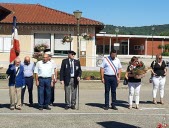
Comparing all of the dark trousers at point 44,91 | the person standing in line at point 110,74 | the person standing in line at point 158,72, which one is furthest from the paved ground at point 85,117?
the person standing in line at point 158,72

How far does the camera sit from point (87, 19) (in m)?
32.3

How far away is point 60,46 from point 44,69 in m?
18.7

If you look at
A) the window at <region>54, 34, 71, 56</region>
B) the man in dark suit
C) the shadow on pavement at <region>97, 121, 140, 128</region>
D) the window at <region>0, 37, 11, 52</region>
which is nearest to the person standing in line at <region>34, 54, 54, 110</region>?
the man in dark suit

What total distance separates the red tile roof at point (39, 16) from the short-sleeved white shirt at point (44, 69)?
56.8 feet

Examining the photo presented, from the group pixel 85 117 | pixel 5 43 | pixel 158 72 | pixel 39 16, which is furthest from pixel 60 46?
pixel 85 117

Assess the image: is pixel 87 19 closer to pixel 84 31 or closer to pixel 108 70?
→ pixel 84 31

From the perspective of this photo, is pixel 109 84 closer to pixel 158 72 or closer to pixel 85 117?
pixel 85 117

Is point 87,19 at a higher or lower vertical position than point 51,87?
higher

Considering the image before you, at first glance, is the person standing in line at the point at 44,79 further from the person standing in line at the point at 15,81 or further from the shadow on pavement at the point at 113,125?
the shadow on pavement at the point at 113,125

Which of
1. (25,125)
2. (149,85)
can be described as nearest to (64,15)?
(149,85)

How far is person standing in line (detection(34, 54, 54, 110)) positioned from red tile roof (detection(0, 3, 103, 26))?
17322mm

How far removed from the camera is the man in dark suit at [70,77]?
12.9 m

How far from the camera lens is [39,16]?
32.4 m

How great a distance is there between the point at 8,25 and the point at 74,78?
1863 cm
